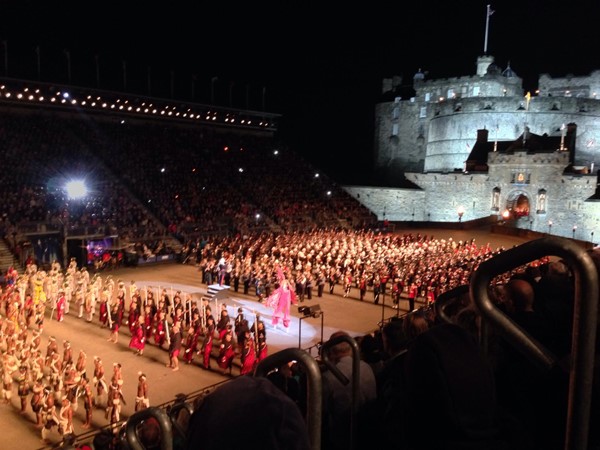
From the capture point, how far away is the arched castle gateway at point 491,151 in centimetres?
3909

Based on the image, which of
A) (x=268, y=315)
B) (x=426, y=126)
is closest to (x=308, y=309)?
(x=268, y=315)

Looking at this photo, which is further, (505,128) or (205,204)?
(505,128)

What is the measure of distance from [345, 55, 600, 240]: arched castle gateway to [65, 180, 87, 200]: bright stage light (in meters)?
23.6

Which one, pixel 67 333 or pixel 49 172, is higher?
pixel 49 172

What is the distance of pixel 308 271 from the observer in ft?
67.4

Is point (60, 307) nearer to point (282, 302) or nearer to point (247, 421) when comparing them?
point (282, 302)

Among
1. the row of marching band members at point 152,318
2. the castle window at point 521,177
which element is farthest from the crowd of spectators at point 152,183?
the castle window at point 521,177

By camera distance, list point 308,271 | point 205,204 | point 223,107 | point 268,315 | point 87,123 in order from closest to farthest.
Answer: point 268,315, point 308,271, point 205,204, point 87,123, point 223,107

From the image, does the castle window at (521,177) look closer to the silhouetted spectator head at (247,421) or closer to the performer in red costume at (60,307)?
the performer in red costume at (60,307)

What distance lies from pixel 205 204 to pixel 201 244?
6.79 meters

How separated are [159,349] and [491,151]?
1487 inches

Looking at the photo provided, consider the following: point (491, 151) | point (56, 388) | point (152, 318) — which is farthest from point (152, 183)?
point (491, 151)

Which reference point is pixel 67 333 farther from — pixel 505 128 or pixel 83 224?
pixel 505 128

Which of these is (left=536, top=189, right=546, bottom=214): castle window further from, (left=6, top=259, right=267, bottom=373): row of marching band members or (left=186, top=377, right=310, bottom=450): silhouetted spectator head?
(left=186, top=377, right=310, bottom=450): silhouetted spectator head
